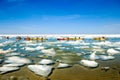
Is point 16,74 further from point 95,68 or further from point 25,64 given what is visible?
point 95,68

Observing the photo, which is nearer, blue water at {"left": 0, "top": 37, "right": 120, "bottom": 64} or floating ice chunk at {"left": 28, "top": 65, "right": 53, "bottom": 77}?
floating ice chunk at {"left": 28, "top": 65, "right": 53, "bottom": 77}

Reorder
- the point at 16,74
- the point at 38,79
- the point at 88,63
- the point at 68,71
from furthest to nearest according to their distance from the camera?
the point at 88,63 < the point at 68,71 < the point at 16,74 < the point at 38,79

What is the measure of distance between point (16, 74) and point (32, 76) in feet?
2.55

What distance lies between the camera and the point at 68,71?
7.84m

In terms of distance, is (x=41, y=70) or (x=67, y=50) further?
(x=67, y=50)

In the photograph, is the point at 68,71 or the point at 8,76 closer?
the point at 8,76

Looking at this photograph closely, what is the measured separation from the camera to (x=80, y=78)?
678 centimetres

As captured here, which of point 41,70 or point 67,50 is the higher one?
point 67,50

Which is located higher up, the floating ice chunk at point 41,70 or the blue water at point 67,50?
the blue water at point 67,50

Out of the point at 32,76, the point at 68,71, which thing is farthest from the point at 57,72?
the point at 32,76

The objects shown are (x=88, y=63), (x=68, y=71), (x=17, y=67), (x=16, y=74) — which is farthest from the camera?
(x=88, y=63)

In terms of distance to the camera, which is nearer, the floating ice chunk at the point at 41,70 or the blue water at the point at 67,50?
the floating ice chunk at the point at 41,70

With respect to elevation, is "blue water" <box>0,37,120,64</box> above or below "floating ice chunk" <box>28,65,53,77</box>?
above

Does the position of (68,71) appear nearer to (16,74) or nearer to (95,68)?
(95,68)
